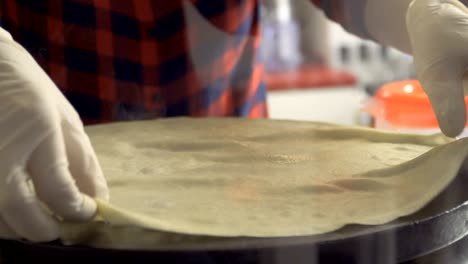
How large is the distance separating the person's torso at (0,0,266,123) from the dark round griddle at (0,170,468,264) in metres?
0.44

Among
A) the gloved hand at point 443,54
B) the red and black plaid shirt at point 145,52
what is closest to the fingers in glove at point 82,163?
the gloved hand at point 443,54

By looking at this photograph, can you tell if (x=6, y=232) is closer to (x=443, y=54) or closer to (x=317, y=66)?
(x=443, y=54)

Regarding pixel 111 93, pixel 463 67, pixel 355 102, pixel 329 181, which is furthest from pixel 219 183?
pixel 355 102

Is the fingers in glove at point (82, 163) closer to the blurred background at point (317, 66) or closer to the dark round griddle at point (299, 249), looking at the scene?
the dark round griddle at point (299, 249)

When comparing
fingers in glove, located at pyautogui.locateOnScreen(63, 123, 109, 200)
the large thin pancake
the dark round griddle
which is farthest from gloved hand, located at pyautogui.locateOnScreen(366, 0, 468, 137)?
fingers in glove, located at pyautogui.locateOnScreen(63, 123, 109, 200)

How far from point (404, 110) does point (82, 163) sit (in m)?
0.46

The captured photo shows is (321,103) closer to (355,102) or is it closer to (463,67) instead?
(355,102)

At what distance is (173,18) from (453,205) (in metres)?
→ 0.53


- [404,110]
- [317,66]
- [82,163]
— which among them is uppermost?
[82,163]

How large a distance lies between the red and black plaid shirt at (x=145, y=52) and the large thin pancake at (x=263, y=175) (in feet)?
0.50

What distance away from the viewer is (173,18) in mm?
875

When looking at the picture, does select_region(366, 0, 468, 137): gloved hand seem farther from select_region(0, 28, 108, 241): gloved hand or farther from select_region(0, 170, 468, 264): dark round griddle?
select_region(0, 28, 108, 241): gloved hand

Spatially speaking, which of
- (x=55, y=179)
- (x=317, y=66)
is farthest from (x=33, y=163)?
(x=317, y=66)

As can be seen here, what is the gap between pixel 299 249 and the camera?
1.24 ft
